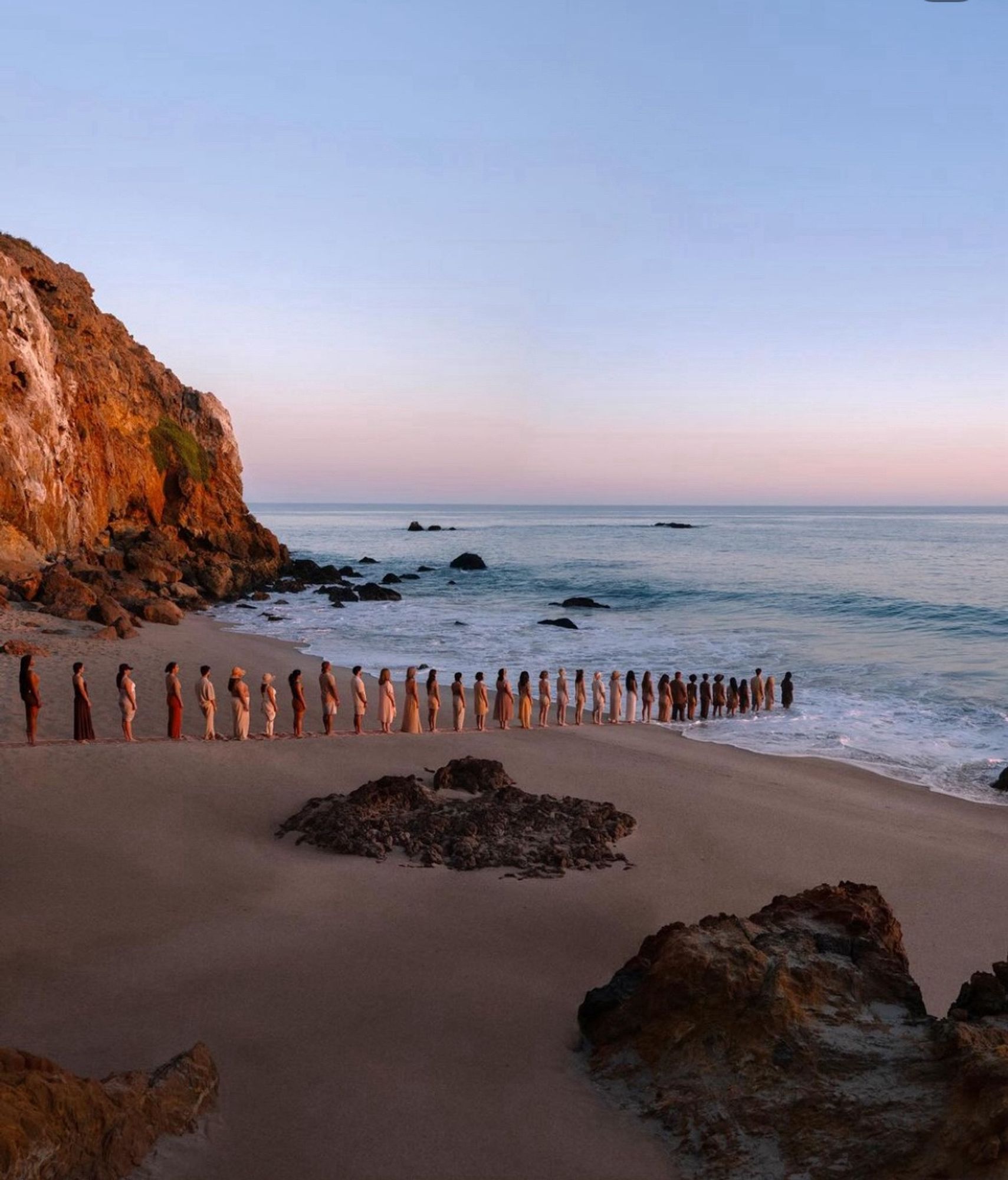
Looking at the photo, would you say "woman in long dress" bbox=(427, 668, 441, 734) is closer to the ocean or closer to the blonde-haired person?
the blonde-haired person

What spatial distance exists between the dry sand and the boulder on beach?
5225 cm

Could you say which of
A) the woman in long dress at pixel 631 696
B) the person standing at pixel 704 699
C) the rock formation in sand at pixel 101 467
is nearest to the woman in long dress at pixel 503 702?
the woman in long dress at pixel 631 696

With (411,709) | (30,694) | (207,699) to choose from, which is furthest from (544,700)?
(30,694)

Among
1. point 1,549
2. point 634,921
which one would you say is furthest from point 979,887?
point 1,549

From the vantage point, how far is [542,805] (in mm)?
10656

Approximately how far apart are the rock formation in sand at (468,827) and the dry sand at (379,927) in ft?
0.94

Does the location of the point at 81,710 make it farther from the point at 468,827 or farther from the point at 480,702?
the point at 468,827

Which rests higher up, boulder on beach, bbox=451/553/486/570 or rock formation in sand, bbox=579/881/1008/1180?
rock formation in sand, bbox=579/881/1008/1180

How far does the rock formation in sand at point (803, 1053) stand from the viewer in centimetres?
431

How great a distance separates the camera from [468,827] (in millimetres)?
9914

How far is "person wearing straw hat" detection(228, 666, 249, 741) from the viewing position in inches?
556

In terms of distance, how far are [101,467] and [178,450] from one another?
5605 millimetres

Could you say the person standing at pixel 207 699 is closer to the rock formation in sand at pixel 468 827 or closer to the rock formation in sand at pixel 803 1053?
the rock formation in sand at pixel 468 827

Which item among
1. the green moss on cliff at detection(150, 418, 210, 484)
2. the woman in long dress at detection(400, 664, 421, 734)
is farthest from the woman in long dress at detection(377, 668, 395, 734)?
the green moss on cliff at detection(150, 418, 210, 484)
